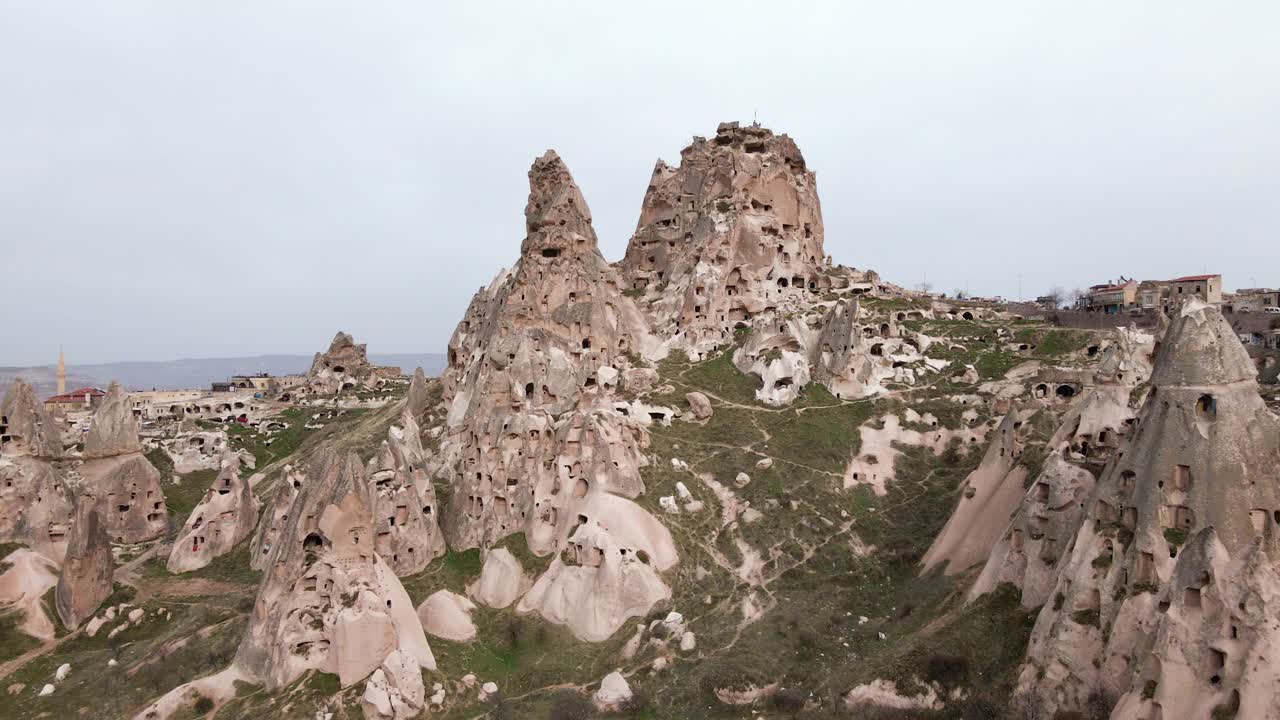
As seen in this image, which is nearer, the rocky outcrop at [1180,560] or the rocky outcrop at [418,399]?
the rocky outcrop at [1180,560]

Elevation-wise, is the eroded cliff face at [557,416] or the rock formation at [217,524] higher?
the eroded cliff face at [557,416]

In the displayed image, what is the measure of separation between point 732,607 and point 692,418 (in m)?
17.5

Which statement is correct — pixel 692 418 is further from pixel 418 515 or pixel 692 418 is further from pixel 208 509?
pixel 208 509

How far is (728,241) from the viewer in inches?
2719

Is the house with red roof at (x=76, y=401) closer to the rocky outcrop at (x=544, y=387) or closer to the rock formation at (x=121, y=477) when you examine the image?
the rock formation at (x=121, y=477)

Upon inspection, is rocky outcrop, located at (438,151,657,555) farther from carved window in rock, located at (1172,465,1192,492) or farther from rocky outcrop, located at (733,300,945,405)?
carved window in rock, located at (1172,465,1192,492)

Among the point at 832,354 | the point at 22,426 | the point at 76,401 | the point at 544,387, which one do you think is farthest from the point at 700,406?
the point at 76,401

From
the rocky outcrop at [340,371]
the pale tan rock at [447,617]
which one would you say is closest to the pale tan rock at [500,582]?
the pale tan rock at [447,617]

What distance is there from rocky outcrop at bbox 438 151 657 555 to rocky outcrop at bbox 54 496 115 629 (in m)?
18.7

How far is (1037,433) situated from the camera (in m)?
39.6

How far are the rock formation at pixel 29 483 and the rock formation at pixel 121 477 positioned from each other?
4208 mm

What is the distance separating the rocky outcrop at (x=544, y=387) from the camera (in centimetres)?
4372

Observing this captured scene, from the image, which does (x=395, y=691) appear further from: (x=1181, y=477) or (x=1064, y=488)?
(x=1181, y=477)

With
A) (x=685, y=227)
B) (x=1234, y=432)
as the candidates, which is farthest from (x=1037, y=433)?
(x=685, y=227)
